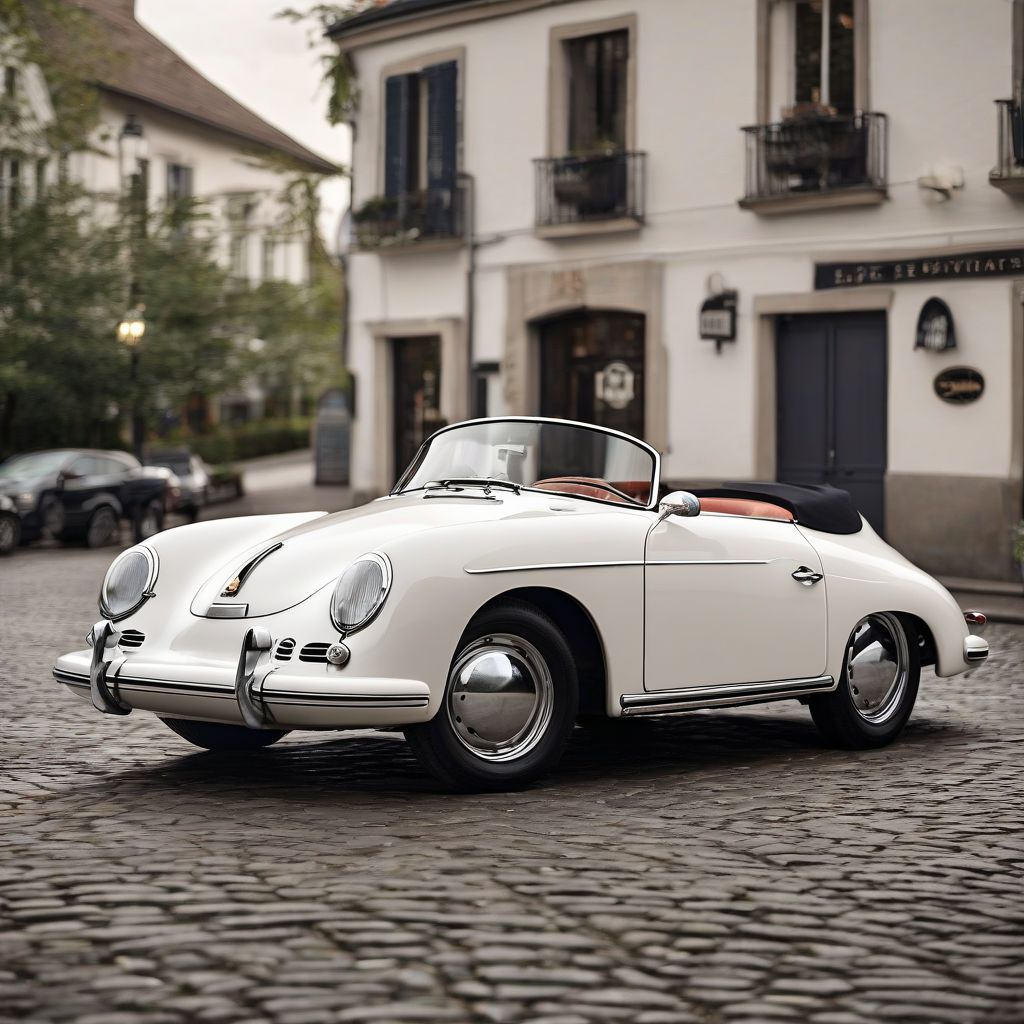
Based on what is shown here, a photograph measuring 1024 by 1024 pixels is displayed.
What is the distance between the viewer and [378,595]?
245 inches

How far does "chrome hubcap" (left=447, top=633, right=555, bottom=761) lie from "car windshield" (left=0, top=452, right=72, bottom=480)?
61.5 ft

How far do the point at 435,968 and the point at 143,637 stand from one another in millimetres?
2894

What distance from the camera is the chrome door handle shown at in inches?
299

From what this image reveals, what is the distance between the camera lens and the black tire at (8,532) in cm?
2245

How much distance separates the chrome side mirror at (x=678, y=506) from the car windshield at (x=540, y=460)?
237 millimetres

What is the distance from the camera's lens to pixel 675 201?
20.5m

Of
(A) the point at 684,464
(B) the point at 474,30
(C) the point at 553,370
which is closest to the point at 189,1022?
(A) the point at 684,464

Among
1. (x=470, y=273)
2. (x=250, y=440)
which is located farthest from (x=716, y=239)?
(x=250, y=440)

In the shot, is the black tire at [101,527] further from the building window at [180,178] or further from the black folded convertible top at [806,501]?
the building window at [180,178]

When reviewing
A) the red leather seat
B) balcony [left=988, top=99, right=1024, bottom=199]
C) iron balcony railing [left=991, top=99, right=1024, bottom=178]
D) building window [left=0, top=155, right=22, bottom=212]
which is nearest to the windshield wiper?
the red leather seat

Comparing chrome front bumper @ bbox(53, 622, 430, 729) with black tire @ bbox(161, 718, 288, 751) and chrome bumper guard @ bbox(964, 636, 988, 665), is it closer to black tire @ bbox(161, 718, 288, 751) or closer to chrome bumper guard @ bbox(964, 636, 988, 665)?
black tire @ bbox(161, 718, 288, 751)

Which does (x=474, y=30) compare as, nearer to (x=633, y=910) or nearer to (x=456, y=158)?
(x=456, y=158)

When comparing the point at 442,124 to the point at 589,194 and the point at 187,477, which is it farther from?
the point at 187,477

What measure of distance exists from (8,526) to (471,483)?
16.4 metres
